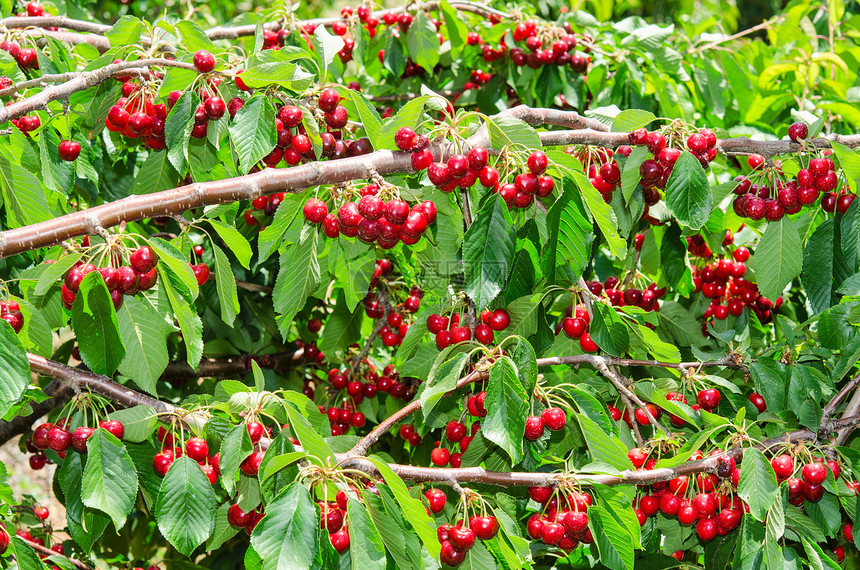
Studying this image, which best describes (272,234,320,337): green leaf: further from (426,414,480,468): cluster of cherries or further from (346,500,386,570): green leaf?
(346,500,386,570): green leaf

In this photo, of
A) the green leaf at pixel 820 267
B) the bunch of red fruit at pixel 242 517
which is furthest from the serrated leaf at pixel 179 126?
the green leaf at pixel 820 267

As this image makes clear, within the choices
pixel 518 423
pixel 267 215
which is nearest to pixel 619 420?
pixel 518 423

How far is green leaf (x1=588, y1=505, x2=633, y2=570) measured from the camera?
1726 millimetres

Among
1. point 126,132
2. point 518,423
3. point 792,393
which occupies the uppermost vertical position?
point 126,132

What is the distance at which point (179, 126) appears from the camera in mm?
1894

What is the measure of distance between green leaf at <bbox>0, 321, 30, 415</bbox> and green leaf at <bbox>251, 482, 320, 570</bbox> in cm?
54

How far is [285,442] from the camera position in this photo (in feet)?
5.17

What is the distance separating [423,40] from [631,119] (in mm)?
1463

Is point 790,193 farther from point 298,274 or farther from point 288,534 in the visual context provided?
point 288,534

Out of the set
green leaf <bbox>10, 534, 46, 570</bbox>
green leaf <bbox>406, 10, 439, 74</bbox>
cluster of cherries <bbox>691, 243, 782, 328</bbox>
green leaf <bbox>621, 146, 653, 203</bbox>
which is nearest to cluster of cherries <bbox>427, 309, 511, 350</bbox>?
green leaf <bbox>621, 146, 653, 203</bbox>

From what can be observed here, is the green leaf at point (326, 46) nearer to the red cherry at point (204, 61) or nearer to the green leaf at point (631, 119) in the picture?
the red cherry at point (204, 61)

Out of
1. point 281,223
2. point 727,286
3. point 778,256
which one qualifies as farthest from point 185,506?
point 727,286

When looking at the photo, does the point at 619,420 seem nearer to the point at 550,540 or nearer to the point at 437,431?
the point at 550,540

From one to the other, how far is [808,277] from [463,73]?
2.04m
